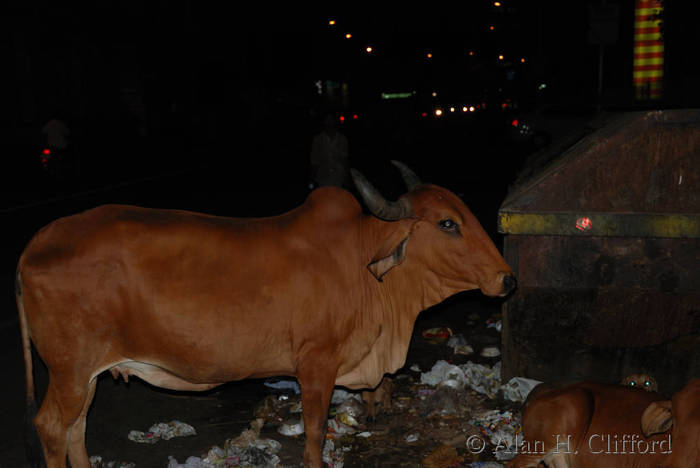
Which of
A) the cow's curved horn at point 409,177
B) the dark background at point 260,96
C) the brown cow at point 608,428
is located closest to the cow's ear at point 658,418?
the brown cow at point 608,428

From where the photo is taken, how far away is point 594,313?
5.25 m

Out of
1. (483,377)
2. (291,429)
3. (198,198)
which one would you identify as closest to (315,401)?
(291,429)

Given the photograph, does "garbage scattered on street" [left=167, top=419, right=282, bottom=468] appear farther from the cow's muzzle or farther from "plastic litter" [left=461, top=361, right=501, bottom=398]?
the cow's muzzle

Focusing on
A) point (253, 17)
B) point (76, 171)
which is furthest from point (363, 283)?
point (253, 17)

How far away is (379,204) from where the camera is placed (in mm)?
4062

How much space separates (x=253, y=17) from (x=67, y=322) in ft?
129

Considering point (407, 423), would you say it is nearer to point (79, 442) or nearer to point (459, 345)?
point (459, 345)

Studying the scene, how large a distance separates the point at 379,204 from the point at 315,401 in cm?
117

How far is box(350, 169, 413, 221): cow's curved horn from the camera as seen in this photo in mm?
3941

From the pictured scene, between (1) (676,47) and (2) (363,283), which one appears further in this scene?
(1) (676,47)

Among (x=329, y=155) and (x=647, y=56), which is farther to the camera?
(x=647, y=56)

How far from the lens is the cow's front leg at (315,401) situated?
13.5 ft

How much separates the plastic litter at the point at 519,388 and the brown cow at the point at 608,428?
1087 millimetres

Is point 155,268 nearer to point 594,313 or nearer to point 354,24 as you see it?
point 594,313
